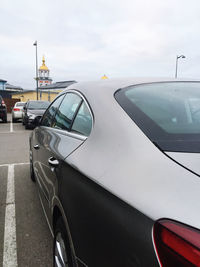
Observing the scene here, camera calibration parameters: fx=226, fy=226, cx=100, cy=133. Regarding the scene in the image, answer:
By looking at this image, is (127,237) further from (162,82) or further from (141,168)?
(162,82)

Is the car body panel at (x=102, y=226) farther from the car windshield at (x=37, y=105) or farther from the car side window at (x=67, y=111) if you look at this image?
the car windshield at (x=37, y=105)

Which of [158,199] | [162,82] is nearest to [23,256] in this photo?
[158,199]

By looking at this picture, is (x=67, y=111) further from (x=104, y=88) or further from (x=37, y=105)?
(x=37, y=105)

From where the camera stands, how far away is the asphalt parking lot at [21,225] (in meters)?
2.21

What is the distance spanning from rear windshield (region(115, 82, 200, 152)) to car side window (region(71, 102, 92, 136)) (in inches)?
10.3

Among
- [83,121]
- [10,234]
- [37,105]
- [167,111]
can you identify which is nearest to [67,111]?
[83,121]

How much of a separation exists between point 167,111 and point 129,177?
0.72 metres

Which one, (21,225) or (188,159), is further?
(21,225)

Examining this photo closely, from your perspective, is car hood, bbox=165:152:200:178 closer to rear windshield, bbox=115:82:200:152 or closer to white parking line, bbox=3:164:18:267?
rear windshield, bbox=115:82:200:152

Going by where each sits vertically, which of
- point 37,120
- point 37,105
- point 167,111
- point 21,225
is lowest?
point 21,225

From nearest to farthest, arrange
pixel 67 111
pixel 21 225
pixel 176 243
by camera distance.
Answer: pixel 176 243 < pixel 67 111 < pixel 21 225

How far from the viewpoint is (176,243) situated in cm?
76

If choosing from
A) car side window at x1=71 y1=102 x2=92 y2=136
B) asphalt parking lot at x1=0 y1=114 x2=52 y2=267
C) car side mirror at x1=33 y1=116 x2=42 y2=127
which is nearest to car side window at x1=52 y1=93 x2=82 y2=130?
car side window at x1=71 y1=102 x2=92 y2=136

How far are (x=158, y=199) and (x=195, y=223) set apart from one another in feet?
0.50
